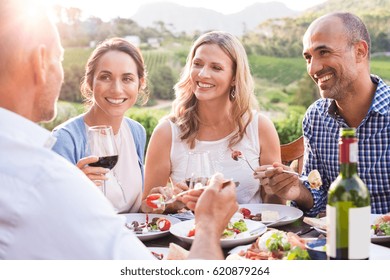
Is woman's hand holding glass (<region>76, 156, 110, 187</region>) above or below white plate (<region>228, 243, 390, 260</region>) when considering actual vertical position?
above

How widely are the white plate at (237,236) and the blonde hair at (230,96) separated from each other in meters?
1.08

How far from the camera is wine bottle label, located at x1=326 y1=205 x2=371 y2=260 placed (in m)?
1.31

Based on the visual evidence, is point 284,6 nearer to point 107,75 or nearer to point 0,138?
point 107,75

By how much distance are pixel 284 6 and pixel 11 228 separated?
324 inches

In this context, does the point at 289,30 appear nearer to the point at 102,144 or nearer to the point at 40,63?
the point at 102,144

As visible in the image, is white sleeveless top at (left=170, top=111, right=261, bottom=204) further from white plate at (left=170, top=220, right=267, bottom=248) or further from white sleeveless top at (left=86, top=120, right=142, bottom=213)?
white plate at (left=170, top=220, right=267, bottom=248)

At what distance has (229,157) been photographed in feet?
10.7

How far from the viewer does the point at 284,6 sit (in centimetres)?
890

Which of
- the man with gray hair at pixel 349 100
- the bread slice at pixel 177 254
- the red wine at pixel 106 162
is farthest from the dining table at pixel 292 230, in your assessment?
the man with gray hair at pixel 349 100

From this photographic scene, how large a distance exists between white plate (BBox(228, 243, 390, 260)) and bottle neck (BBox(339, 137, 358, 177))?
1.85ft

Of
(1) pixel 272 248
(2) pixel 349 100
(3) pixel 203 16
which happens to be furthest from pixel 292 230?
(3) pixel 203 16

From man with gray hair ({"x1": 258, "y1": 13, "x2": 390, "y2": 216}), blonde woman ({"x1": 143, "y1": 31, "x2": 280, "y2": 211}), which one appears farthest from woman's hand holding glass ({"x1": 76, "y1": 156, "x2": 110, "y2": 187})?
man with gray hair ({"x1": 258, "y1": 13, "x2": 390, "y2": 216})

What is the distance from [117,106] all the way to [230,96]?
79 cm
